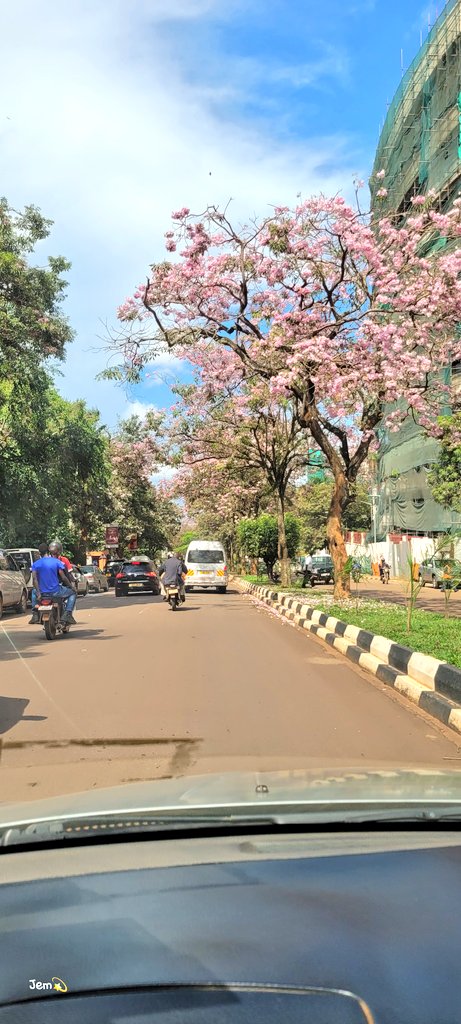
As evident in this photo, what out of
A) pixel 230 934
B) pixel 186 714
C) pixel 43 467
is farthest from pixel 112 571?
pixel 230 934

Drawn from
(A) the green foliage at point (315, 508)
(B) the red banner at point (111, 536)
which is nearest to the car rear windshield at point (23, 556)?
(B) the red banner at point (111, 536)

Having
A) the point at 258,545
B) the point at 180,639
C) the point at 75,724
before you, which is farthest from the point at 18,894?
the point at 258,545

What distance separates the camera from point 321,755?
529cm

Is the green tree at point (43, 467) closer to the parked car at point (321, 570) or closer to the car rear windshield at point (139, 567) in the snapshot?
the car rear windshield at point (139, 567)

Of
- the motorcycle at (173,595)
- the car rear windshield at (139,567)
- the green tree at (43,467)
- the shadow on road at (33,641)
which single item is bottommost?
the shadow on road at (33,641)

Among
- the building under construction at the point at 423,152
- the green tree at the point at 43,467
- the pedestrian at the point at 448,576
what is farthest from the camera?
the building under construction at the point at 423,152

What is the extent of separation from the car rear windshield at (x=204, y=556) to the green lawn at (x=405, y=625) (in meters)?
10.8

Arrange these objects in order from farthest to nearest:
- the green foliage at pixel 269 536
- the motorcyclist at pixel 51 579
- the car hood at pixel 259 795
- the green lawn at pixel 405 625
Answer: the green foliage at pixel 269 536, the motorcyclist at pixel 51 579, the green lawn at pixel 405 625, the car hood at pixel 259 795

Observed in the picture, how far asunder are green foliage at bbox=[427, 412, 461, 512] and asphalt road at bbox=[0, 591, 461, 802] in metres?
5.93

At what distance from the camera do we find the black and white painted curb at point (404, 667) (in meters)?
7.18

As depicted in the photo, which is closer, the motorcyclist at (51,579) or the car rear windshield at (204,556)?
the motorcyclist at (51,579)

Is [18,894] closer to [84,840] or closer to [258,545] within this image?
[84,840]

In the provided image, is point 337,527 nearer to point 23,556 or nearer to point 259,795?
point 23,556

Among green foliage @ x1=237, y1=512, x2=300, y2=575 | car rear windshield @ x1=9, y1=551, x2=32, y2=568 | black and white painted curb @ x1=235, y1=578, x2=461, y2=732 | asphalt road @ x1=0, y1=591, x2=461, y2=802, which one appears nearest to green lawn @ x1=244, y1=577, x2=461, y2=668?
black and white painted curb @ x1=235, y1=578, x2=461, y2=732
